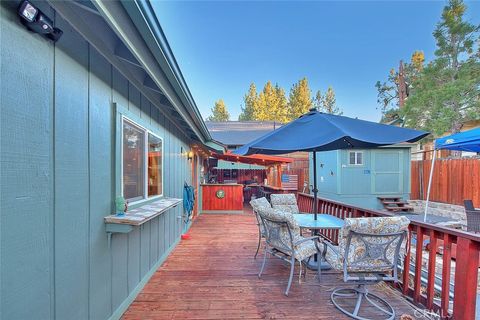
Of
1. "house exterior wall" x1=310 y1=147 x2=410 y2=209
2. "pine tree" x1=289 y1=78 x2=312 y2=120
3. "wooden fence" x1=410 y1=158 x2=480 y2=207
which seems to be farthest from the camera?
"pine tree" x1=289 y1=78 x2=312 y2=120

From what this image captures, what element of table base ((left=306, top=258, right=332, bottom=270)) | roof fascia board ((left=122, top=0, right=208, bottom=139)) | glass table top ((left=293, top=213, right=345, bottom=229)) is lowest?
table base ((left=306, top=258, right=332, bottom=270))

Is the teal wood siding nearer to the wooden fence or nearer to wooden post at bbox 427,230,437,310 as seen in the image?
wooden post at bbox 427,230,437,310

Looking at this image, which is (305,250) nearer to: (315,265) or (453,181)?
(315,265)

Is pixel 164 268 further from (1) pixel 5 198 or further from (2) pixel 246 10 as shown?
(2) pixel 246 10

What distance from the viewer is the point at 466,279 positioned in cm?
207

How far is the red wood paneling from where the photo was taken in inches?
332

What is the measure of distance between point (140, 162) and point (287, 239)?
211cm

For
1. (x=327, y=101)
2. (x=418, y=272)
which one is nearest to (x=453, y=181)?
(x=418, y=272)

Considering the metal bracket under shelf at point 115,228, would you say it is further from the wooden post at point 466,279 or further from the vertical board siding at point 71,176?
the wooden post at point 466,279

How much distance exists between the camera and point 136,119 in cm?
273

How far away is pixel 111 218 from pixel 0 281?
0.97 m

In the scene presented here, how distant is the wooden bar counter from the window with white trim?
15.7 feet

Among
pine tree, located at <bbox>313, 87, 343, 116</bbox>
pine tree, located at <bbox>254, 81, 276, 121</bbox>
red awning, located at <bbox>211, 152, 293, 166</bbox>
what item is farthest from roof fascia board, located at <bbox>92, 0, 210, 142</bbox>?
pine tree, located at <bbox>313, 87, 343, 116</bbox>

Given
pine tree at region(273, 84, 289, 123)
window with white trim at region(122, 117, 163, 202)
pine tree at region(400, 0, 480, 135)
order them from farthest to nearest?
1. pine tree at region(273, 84, 289, 123)
2. pine tree at region(400, 0, 480, 135)
3. window with white trim at region(122, 117, 163, 202)
